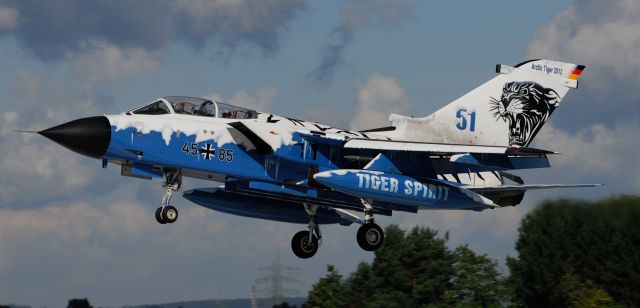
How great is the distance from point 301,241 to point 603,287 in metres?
34.4

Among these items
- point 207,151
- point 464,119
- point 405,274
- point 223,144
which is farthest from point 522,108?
point 405,274

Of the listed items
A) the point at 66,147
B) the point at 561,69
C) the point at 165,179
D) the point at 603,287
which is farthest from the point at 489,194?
the point at 603,287

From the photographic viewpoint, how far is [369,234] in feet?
78.8

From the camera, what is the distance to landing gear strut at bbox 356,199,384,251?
23997 mm

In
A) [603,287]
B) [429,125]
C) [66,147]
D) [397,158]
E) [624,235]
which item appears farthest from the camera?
[603,287]

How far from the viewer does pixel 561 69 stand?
26250mm

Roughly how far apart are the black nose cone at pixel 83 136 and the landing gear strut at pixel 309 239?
6090 mm

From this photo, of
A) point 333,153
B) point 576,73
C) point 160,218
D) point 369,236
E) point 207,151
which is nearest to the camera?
point 160,218

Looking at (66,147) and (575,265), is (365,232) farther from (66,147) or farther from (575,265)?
(575,265)

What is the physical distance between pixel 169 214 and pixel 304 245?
4908 mm

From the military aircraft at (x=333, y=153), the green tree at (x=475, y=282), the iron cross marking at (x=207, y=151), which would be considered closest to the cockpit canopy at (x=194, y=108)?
the military aircraft at (x=333, y=153)

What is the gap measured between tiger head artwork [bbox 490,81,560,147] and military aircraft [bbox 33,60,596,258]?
3cm

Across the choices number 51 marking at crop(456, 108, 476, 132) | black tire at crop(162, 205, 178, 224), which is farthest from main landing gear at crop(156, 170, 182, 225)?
number 51 marking at crop(456, 108, 476, 132)

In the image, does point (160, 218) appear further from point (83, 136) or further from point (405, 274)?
point (405, 274)
